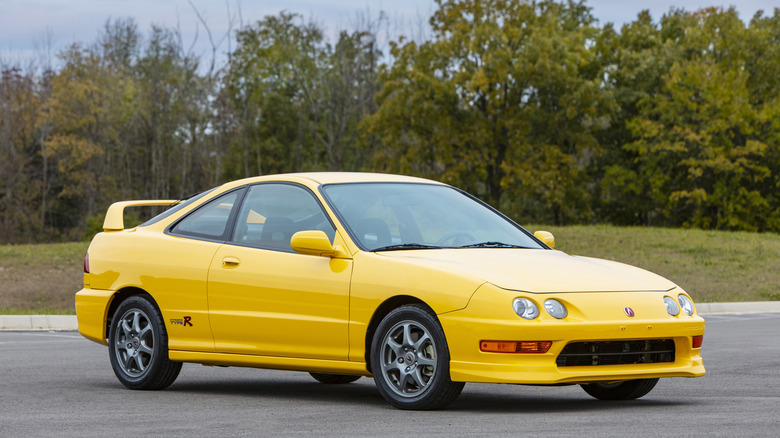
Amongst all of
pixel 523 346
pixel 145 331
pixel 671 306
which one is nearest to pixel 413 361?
pixel 523 346

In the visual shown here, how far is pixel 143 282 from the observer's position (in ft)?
29.0

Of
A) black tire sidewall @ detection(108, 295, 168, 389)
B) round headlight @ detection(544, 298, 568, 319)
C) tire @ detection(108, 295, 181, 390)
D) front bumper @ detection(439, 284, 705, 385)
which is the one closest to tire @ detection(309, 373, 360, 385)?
tire @ detection(108, 295, 181, 390)

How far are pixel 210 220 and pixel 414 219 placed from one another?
167 cm

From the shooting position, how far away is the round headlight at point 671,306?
7.24 m

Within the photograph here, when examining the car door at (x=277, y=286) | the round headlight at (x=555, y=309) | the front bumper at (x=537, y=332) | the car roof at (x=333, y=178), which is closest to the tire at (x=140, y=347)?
the car door at (x=277, y=286)

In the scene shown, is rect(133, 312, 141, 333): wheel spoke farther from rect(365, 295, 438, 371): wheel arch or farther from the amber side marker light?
the amber side marker light

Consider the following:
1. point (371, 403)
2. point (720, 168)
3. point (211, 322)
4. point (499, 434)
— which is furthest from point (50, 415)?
point (720, 168)

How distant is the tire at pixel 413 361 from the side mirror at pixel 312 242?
2.15 feet

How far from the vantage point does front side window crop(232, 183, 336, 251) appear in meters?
8.05

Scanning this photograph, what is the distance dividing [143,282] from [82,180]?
62.7 metres

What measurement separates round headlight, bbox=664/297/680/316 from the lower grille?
0.18 m

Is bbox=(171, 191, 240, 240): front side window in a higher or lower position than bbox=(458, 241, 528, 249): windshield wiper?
higher

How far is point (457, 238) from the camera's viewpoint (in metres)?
7.91

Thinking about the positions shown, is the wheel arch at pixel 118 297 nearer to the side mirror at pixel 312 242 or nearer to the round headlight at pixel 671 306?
the side mirror at pixel 312 242
